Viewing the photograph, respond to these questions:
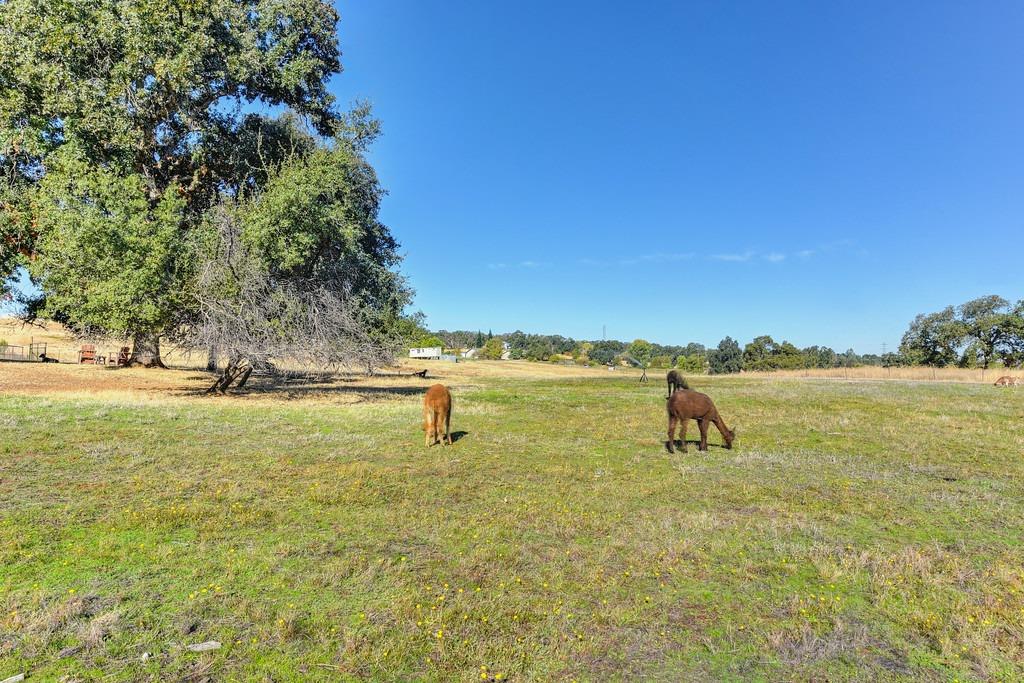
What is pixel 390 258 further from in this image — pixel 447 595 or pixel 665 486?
pixel 447 595

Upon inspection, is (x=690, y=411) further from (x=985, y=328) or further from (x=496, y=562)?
(x=985, y=328)

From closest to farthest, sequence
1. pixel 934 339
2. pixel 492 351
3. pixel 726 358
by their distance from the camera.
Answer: pixel 934 339
pixel 726 358
pixel 492 351

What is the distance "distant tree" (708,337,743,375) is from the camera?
119312 millimetres

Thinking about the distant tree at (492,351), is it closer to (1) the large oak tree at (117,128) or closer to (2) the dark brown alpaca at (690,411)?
(1) the large oak tree at (117,128)

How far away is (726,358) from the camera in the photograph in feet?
415

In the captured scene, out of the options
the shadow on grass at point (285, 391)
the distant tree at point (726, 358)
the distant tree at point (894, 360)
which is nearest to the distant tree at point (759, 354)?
the distant tree at point (726, 358)

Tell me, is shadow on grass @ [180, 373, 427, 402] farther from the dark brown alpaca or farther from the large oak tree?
the dark brown alpaca

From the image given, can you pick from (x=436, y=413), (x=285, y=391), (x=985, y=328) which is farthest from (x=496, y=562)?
(x=985, y=328)

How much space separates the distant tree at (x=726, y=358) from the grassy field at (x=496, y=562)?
366ft

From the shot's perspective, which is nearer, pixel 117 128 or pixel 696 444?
pixel 696 444

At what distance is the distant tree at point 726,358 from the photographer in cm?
11931

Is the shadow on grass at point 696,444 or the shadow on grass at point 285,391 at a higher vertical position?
the shadow on grass at point 285,391

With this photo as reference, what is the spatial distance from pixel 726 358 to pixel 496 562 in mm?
130916

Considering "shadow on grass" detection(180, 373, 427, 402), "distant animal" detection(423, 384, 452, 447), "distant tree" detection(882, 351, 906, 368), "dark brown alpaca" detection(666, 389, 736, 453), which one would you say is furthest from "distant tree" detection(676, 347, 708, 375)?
"distant animal" detection(423, 384, 452, 447)
